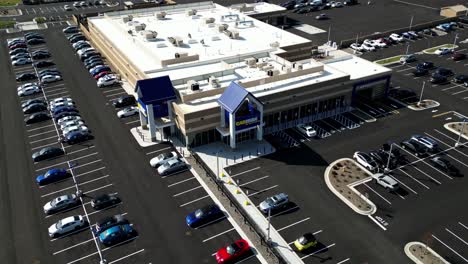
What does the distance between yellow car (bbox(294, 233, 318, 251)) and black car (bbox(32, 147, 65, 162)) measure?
41.4 meters

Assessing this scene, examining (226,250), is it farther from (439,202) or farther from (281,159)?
(439,202)

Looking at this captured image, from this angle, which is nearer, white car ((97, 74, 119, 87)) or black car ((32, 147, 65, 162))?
black car ((32, 147, 65, 162))

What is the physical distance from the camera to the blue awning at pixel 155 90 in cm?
6550

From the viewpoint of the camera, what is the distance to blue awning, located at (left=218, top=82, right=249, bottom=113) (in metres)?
62.2

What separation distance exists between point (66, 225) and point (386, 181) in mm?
43613

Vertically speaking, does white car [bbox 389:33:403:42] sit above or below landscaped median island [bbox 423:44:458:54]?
above

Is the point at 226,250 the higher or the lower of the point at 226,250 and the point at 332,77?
the lower

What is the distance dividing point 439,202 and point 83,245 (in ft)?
154

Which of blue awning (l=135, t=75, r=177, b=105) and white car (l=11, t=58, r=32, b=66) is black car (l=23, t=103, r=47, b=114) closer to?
blue awning (l=135, t=75, r=177, b=105)

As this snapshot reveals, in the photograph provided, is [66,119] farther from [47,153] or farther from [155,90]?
[155,90]

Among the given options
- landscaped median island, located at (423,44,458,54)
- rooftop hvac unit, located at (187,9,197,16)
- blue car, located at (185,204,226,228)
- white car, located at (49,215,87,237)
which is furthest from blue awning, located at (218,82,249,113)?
landscaped median island, located at (423,44,458,54)

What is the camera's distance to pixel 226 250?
46.1 meters

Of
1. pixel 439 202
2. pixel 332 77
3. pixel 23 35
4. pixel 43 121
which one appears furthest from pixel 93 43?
pixel 439 202

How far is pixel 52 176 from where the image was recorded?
58.9 meters
